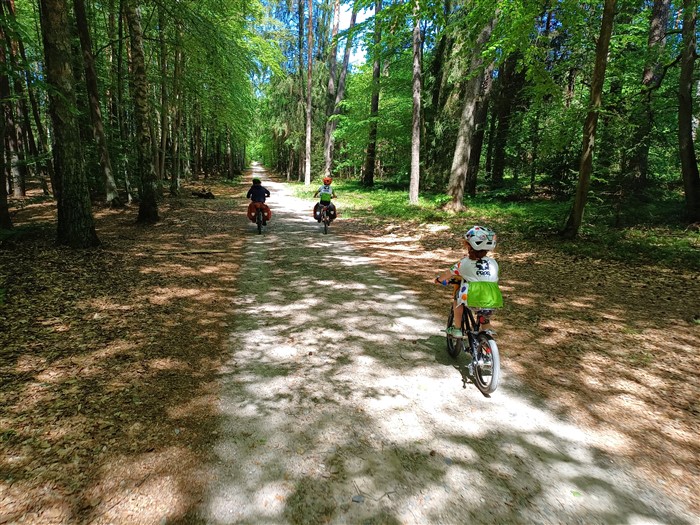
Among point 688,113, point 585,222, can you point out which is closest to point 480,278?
point 585,222

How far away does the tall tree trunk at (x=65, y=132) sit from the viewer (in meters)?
6.90

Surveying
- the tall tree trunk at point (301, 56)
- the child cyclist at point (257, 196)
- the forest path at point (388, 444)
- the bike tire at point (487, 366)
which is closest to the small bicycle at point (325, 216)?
the child cyclist at point (257, 196)

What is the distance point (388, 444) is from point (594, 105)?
950cm

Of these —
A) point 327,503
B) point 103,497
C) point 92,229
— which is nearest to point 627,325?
point 327,503

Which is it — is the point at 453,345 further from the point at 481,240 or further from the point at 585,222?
the point at 585,222

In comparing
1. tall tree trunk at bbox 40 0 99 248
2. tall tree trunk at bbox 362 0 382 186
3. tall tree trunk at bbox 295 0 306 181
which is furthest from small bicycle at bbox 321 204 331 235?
tall tree trunk at bbox 295 0 306 181

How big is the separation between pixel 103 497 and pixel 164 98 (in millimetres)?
18481

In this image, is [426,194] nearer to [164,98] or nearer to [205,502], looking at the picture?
[164,98]

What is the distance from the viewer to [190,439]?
3014 mm

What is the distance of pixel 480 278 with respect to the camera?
3.83 metres

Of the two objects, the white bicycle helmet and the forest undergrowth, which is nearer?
the forest undergrowth

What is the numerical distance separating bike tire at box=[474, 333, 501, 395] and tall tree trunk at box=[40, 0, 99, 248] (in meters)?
8.03

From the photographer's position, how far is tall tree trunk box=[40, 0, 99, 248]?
22.6 feet

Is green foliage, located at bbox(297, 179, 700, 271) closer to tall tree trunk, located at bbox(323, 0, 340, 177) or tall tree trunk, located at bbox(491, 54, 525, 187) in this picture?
tall tree trunk, located at bbox(491, 54, 525, 187)
